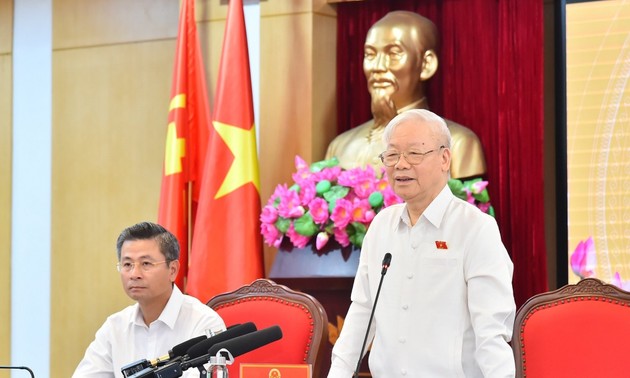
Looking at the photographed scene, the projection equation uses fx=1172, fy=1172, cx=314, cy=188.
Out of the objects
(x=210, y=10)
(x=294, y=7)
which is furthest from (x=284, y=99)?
(x=210, y=10)

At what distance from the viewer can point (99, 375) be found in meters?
3.22

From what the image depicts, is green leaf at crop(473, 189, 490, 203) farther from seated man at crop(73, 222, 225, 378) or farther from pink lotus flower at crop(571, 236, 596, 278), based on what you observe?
seated man at crop(73, 222, 225, 378)

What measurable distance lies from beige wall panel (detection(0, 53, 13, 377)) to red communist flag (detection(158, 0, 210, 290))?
1.37 m

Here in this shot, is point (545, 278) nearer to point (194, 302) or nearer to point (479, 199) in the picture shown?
point (479, 199)

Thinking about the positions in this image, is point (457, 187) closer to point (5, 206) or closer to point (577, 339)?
point (577, 339)

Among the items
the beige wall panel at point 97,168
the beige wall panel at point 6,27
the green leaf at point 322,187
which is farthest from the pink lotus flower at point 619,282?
the beige wall panel at point 6,27

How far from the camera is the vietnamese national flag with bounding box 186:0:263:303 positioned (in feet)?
16.5

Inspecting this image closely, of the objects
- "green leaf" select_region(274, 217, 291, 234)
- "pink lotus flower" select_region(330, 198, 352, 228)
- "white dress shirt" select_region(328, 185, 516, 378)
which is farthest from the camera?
"green leaf" select_region(274, 217, 291, 234)

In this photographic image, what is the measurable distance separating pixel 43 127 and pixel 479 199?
8.87 ft

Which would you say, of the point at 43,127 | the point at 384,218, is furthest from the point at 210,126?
the point at 384,218

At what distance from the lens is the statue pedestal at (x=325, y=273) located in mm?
4566

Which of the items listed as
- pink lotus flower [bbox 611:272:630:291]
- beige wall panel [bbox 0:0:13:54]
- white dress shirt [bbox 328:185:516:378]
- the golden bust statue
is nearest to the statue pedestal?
the golden bust statue

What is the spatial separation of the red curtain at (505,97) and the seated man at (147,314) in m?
2.01

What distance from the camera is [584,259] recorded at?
4789mm
